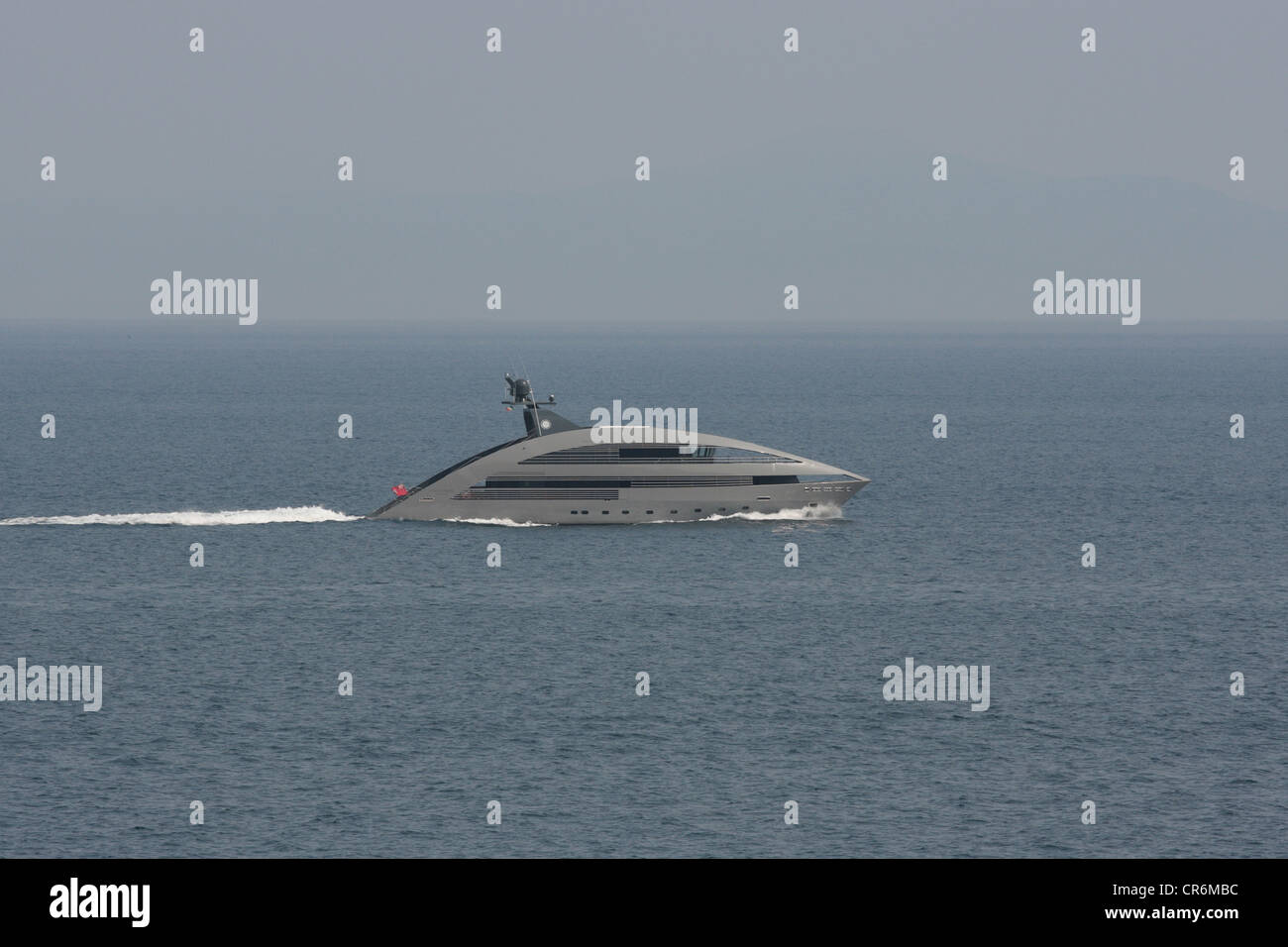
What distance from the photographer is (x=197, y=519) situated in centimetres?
12750

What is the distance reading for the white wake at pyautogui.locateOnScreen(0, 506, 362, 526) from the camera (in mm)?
125625

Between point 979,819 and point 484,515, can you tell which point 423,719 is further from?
point 484,515

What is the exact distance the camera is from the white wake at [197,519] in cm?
12562

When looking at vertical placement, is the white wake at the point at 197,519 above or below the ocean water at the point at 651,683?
above
